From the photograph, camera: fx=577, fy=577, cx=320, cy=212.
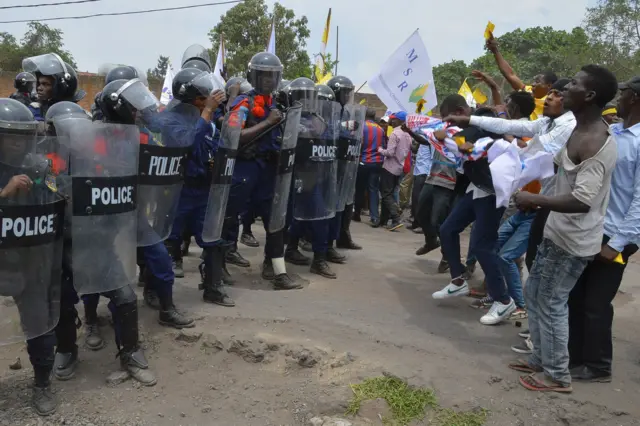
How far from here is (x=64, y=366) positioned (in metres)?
3.65

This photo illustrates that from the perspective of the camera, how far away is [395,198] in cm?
1042

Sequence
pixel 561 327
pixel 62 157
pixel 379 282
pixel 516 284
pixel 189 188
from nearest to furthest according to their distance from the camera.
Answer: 1. pixel 62 157
2. pixel 561 327
3. pixel 189 188
4. pixel 516 284
5. pixel 379 282

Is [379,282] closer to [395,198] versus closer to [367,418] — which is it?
[367,418]

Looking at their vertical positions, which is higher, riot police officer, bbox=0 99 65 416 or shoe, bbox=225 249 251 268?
riot police officer, bbox=0 99 65 416

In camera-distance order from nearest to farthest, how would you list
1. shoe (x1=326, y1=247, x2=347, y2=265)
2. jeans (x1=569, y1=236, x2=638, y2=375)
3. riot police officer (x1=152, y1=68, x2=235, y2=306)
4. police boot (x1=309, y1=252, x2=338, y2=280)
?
jeans (x1=569, y1=236, x2=638, y2=375)
riot police officer (x1=152, y1=68, x2=235, y2=306)
police boot (x1=309, y1=252, x2=338, y2=280)
shoe (x1=326, y1=247, x2=347, y2=265)

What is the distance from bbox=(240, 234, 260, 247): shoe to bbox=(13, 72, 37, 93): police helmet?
9.87 ft

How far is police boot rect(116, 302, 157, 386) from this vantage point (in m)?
3.57

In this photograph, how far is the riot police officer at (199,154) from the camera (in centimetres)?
414

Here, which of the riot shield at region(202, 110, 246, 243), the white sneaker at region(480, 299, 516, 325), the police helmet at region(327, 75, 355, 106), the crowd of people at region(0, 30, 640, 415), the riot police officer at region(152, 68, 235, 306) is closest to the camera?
the crowd of people at region(0, 30, 640, 415)

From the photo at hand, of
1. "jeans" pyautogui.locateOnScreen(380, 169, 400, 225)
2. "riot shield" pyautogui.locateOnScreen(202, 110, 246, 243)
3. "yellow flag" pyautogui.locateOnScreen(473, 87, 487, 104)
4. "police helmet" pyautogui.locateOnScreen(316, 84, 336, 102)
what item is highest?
"yellow flag" pyautogui.locateOnScreen(473, 87, 487, 104)

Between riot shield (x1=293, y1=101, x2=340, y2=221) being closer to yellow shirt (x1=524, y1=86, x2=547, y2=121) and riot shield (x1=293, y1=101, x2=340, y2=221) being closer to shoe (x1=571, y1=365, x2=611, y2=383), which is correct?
yellow shirt (x1=524, y1=86, x2=547, y2=121)

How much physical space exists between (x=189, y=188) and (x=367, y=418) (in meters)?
2.27

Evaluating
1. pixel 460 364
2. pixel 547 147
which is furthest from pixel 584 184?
pixel 460 364

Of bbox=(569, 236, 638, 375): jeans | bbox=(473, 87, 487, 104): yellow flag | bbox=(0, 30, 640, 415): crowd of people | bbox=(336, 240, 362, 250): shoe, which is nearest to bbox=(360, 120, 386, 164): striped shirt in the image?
bbox=(473, 87, 487, 104): yellow flag
